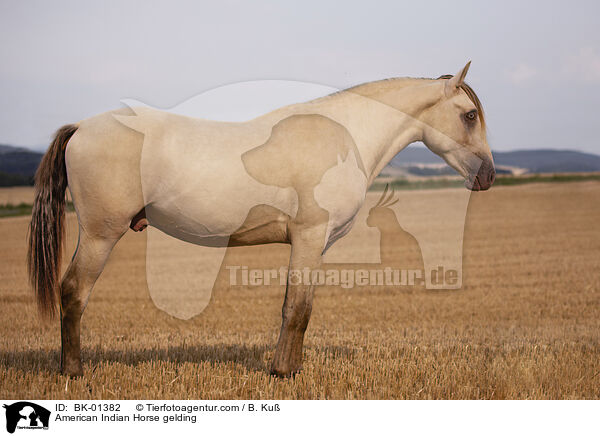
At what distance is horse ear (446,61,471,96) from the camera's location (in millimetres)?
4922

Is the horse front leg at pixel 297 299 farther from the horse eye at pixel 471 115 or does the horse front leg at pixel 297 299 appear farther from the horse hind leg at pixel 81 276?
the horse eye at pixel 471 115

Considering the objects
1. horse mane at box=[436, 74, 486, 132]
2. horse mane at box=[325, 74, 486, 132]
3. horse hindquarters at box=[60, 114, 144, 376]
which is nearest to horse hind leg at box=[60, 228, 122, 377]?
horse hindquarters at box=[60, 114, 144, 376]

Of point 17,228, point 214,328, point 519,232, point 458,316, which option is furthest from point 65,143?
point 17,228

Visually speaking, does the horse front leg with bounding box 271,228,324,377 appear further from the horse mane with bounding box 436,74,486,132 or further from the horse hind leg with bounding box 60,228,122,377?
the horse mane with bounding box 436,74,486,132

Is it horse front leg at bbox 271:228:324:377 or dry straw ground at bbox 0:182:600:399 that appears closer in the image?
horse front leg at bbox 271:228:324:377

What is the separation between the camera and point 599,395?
4.91 metres

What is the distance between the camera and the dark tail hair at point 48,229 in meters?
4.98

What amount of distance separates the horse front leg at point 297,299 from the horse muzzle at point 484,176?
1.70 metres

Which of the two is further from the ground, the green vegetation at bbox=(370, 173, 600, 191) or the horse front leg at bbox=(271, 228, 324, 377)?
the horse front leg at bbox=(271, 228, 324, 377)
